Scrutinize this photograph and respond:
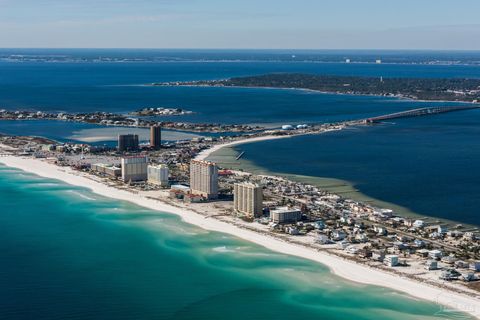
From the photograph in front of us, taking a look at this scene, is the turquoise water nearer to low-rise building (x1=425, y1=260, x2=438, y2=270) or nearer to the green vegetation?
low-rise building (x1=425, y1=260, x2=438, y2=270)

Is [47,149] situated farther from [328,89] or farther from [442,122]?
[328,89]

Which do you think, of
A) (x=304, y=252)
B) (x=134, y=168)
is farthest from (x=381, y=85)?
(x=304, y=252)

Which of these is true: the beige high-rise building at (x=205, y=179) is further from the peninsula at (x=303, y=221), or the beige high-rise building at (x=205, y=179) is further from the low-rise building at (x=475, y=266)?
the low-rise building at (x=475, y=266)

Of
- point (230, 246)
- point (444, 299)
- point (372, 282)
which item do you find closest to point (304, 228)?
point (230, 246)

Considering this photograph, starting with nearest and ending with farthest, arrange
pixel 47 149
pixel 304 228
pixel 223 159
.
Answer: pixel 304 228, pixel 223 159, pixel 47 149

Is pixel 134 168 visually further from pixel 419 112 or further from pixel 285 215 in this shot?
pixel 419 112

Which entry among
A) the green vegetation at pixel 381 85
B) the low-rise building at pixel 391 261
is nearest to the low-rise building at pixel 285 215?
the low-rise building at pixel 391 261
